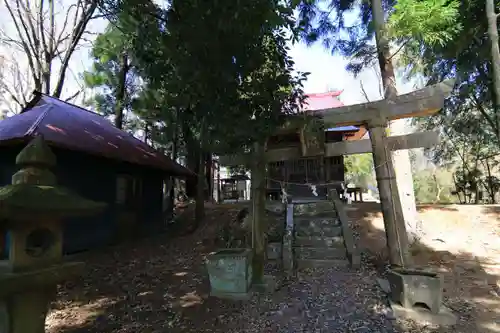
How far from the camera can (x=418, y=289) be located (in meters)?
4.14

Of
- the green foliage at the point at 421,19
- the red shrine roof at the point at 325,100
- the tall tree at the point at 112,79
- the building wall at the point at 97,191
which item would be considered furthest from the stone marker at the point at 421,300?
the tall tree at the point at 112,79

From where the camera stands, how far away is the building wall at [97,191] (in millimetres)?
7887

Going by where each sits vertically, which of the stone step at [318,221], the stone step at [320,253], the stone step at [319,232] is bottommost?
the stone step at [320,253]

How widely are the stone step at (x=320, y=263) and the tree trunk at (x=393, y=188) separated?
137 cm

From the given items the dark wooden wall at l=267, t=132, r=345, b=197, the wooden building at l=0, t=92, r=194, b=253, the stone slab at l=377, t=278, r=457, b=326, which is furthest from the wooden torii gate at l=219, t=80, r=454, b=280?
the dark wooden wall at l=267, t=132, r=345, b=197

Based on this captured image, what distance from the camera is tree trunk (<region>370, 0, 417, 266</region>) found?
506 centimetres

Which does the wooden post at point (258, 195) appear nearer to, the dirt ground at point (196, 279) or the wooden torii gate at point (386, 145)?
the wooden torii gate at point (386, 145)

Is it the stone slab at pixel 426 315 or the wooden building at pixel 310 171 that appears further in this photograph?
the wooden building at pixel 310 171

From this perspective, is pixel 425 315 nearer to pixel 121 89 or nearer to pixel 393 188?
pixel 393 188

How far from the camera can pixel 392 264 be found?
16.8 ft

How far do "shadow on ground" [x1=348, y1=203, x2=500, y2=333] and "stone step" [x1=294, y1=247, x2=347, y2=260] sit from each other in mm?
569

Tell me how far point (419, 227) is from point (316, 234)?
97.4 inches

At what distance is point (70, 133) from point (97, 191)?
2156mm

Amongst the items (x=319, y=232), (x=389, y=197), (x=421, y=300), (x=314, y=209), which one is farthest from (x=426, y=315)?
(x=314, y=209)
